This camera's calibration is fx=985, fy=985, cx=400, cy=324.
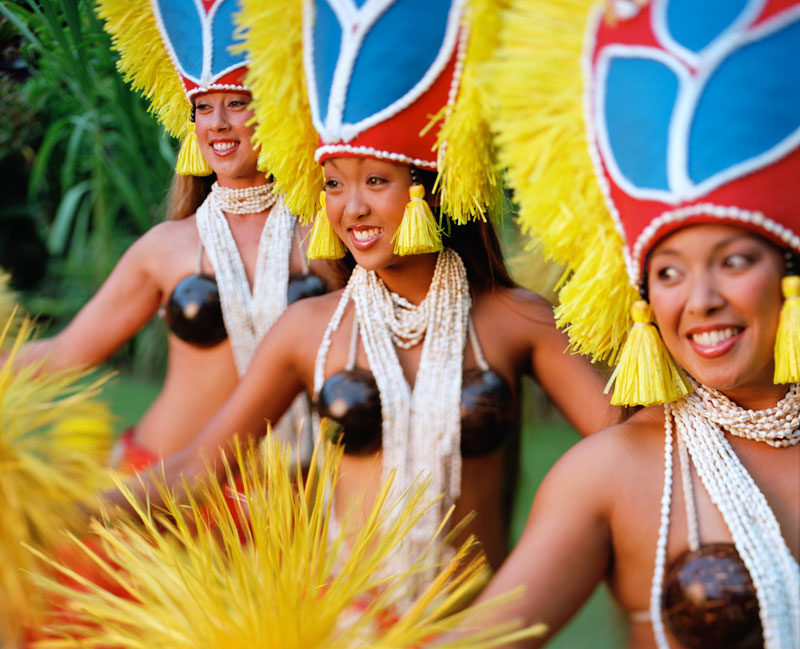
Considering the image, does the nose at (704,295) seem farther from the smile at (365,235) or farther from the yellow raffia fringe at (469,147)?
the smile at (365,235)

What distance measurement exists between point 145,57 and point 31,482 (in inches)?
31.7

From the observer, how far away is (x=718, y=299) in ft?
3.50

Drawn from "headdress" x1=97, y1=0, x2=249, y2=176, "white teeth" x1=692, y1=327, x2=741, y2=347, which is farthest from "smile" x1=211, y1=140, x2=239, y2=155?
"white teeth" x1=692, y1=327, x2=741, y2=347

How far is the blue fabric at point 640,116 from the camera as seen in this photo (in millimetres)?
1025

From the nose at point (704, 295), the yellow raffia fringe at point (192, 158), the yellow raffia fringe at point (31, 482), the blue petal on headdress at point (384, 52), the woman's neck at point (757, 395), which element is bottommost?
the yellow raffia fringe at point (31, 482)

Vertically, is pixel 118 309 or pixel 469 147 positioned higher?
pixel 469 147

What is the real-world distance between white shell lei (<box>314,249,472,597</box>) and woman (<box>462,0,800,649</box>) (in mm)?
414

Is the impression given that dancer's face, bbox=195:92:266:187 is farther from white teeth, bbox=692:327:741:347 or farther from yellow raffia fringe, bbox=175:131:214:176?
white teeth, bbox=692:327:741:347

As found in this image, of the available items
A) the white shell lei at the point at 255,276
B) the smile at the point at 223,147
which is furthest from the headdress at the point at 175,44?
the white shell lei at the point at 255,276

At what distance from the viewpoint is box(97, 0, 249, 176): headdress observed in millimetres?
1805

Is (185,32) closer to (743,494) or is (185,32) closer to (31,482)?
(31,482)

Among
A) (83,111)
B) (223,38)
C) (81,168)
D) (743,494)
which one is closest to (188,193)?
(83,111)

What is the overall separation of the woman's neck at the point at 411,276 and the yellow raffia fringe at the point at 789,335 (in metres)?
0.72

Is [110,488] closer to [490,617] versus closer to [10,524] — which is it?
[10,524]
